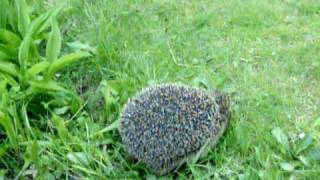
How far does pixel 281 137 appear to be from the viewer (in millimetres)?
2965

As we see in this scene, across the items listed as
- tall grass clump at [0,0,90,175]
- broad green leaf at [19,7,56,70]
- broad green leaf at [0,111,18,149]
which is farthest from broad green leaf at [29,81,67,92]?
broad green leaf at [0,111,18,149]

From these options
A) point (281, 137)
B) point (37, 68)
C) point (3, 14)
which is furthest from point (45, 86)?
point (281, 137)

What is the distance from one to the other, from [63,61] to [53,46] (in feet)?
0.49

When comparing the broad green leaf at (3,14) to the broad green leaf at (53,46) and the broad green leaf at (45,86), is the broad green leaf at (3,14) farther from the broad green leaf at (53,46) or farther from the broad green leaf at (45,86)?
the broad green leaf at (45,86)

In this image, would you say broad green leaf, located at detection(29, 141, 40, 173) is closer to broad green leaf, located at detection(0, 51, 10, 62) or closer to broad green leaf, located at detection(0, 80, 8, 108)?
broad green leaf, located at detection(0, 80, 8, 108)

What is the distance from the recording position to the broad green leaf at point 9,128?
2977mm

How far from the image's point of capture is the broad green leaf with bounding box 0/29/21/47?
352 cm

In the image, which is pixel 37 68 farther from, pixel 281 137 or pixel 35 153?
pixel 281 137

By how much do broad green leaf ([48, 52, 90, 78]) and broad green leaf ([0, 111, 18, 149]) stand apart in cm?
43

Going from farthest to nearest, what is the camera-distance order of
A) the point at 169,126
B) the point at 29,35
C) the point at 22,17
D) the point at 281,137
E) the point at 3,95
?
the point at 22,17 → the point at 29,35 → the point at 3,95 → the point at 281,137 → the point at 169,126

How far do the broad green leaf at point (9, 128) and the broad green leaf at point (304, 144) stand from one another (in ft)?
4.63

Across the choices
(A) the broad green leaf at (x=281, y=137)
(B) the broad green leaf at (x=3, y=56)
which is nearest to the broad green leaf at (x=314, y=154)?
(A) the broad green leaf at (x=281, y=137)

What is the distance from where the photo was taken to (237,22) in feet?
13.4

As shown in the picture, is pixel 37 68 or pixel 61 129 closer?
pixel 61 129
